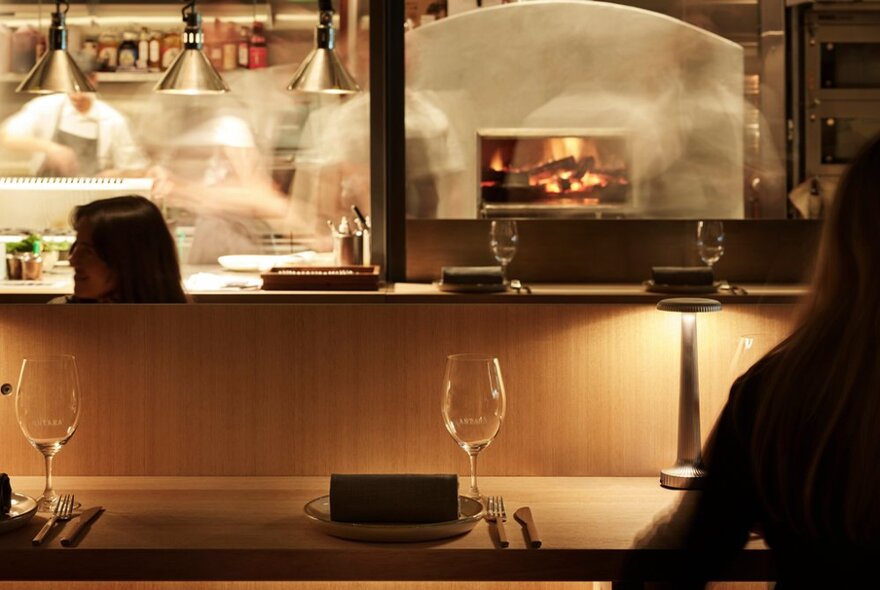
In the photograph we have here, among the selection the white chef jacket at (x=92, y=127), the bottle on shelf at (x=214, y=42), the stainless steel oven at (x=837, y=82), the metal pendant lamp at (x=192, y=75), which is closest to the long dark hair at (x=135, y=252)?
the metal pendant lamp at (x=192, y=75)

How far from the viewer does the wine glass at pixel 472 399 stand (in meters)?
1.73

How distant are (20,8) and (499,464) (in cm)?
421

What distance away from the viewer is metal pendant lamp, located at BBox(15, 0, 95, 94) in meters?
4.28

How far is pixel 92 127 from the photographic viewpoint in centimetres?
535

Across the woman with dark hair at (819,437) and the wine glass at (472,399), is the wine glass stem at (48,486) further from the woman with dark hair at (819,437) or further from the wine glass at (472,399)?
the woman with dark hair at (819,437)

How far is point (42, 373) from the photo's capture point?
1.75 metres

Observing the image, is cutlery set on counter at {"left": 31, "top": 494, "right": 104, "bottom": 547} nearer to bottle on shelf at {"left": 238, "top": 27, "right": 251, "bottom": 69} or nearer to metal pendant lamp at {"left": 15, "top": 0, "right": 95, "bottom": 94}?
metal pendant lamp at {"left": 15, "top": 0, "right": 95, "bottom": 94}

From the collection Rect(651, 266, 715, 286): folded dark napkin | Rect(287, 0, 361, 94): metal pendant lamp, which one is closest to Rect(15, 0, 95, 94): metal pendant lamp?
Rect(287, 0, 361, 94): metal pendant lamp

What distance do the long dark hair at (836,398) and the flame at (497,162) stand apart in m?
4.03

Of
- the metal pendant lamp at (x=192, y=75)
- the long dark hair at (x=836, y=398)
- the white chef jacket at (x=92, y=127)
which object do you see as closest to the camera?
the long dark hair at (x=836, y=398)

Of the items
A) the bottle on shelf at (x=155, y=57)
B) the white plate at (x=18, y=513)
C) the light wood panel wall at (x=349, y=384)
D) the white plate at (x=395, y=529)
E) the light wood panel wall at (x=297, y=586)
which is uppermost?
the bottle on shelf at (x=155, y=57)

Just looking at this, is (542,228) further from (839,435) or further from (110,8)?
(839,435)

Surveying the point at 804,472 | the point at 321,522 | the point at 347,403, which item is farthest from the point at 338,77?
the point at 804,472

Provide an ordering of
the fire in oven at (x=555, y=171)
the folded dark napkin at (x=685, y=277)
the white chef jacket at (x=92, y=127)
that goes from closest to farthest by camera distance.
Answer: the folded dark napkin at (x=685, y=277) < the fire in oven at (x=555, y=171) < the white chef jacket at (x=92, y=127)
